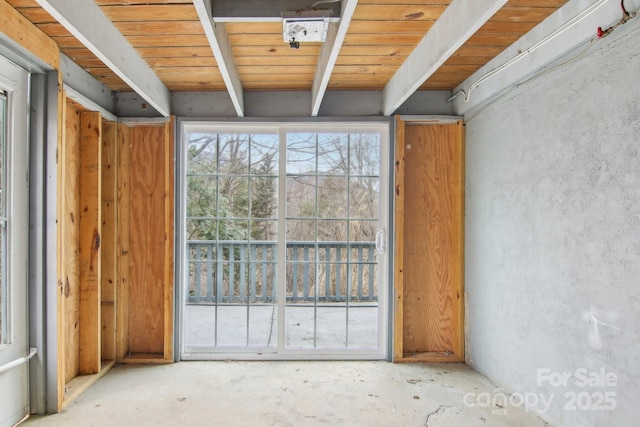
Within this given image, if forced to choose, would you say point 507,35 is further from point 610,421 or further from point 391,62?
point 610,421

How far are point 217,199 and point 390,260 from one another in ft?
5.32

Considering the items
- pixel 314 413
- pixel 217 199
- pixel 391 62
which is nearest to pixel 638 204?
pixel 391 62

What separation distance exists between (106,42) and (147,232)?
1660 mm

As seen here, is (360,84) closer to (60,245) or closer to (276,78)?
(276,78)

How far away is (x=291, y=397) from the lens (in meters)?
2.58

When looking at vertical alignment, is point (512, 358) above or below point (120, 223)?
below

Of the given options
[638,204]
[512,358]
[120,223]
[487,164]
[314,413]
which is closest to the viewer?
[638,204]

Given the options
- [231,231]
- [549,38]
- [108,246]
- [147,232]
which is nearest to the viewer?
[549,38]

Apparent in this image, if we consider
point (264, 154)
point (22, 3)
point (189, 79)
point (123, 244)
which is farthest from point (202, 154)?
point (22, 3)

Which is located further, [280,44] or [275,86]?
[275,86]

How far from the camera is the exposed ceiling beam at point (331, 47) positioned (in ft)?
5.53

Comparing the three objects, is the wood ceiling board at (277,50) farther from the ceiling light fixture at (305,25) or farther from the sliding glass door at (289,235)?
the sliding glass door at (289,235)

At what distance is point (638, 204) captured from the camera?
1.64 meters

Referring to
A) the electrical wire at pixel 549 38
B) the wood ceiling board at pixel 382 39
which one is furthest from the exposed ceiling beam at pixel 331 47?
the electrical wire at pixel 549 38
